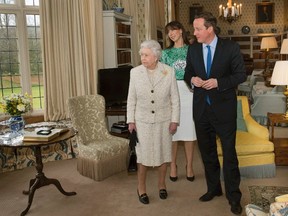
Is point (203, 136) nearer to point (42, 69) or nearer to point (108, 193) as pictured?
point (108, 193)

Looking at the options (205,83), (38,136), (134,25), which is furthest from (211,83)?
(134,25)

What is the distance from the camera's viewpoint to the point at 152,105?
3119 mm

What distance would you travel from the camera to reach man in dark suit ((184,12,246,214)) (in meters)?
2.87

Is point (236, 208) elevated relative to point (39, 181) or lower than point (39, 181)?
lower

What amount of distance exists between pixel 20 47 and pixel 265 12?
34.5 ft

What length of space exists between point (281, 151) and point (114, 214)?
2326 mm

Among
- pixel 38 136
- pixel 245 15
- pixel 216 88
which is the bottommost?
pixel 38 136

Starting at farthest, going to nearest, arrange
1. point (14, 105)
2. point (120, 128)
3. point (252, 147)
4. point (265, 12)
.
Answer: point (265, 12)
point (120, 128)
point (252, 147)
point (14, 105)

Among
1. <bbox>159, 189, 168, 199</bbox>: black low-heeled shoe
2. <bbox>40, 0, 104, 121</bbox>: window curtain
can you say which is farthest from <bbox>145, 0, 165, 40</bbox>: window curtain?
<bbox>159, 189, 168, 199</bbox>: black low-heeled shoe

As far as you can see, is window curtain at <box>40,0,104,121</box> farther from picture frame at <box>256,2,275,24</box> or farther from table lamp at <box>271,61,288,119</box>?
picture frame at <box>256,2,275,24</box>

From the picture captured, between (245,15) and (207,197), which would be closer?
(207,197)

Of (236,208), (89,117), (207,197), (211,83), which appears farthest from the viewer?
(89,117)

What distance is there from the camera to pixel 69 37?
551 centimetres

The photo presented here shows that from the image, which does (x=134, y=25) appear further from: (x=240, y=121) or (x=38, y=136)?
(x=38, y=136)
